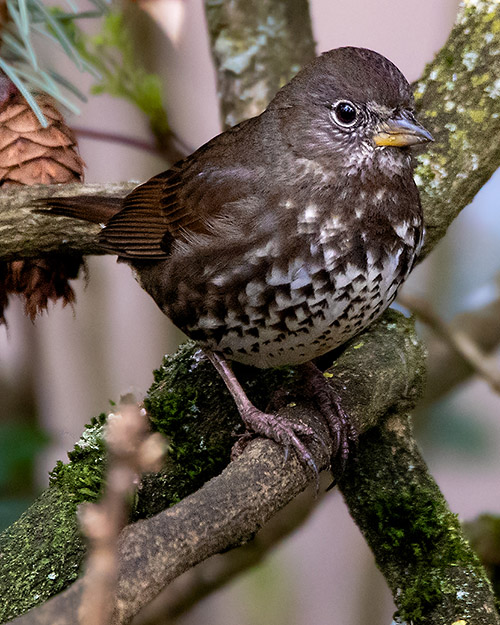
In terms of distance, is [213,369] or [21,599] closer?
[21,599]

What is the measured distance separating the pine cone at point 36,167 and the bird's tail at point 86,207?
0.21 feet

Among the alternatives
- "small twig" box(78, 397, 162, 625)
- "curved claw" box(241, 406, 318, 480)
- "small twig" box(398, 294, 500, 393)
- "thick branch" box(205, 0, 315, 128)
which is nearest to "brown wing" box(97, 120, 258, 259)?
"curved claw" box(241, 406, 318, 480)

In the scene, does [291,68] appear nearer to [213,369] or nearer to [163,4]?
[163,4]

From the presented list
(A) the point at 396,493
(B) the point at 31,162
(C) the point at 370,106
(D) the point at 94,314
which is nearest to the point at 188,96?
(D) the point at 94,314

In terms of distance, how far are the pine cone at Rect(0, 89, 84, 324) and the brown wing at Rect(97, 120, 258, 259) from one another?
0.19 metres

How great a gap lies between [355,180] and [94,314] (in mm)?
2030

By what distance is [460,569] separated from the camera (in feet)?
7.20

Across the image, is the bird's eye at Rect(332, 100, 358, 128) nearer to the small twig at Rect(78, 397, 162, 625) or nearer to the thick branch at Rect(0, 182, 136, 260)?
the thick branch at Rect(0, 182, 136, 260)

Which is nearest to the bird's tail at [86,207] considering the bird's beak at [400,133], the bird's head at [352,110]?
the bird's head at [352,110]

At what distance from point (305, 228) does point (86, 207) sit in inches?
31.0

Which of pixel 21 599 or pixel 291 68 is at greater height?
pixel 291 68

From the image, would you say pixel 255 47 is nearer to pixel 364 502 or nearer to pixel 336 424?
pixel 336 424

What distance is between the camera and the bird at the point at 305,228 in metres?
2.15

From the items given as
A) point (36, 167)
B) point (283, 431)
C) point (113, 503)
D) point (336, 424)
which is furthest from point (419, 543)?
point (113, 503)
